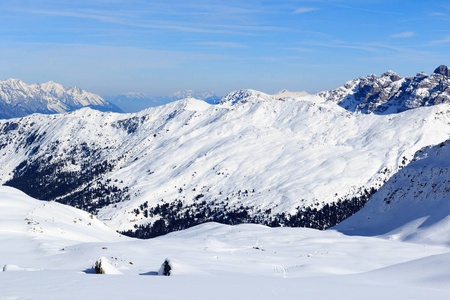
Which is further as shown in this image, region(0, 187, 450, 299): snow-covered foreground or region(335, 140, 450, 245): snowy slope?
region(335, 140, 450, 245): snowy slope

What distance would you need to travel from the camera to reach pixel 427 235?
60.5 meters

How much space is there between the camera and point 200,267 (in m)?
26.6

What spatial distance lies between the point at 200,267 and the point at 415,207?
63.3 metres

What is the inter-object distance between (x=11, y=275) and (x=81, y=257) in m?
7.82

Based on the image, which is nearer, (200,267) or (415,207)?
(200,267)

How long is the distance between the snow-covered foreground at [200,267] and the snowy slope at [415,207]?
7.36 metres

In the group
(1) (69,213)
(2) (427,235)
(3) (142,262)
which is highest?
(1) (69,213)

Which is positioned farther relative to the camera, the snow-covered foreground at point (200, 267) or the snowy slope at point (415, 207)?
the snowy slope at point (415, 207)

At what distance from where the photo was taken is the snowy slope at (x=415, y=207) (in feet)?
207

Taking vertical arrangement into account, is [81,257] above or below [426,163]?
Result: below

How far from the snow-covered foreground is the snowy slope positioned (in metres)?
7.36

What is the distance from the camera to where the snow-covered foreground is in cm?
1639

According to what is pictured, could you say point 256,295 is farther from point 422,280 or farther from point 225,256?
point 225,256

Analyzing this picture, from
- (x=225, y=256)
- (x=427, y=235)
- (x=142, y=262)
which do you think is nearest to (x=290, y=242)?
(x=225, y=256)
